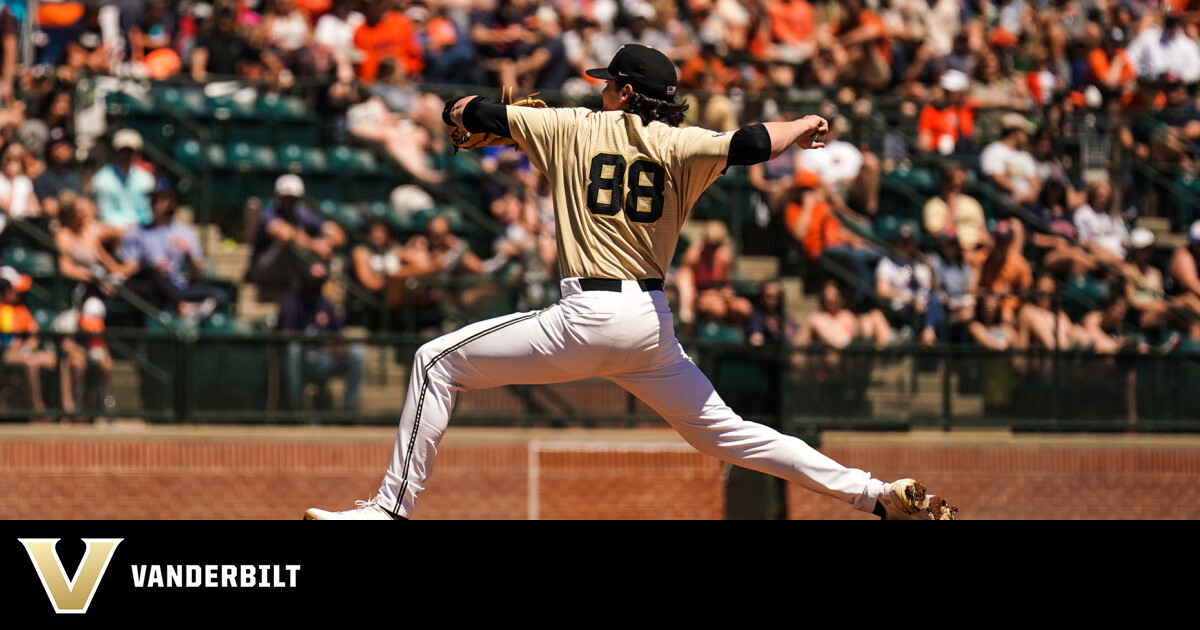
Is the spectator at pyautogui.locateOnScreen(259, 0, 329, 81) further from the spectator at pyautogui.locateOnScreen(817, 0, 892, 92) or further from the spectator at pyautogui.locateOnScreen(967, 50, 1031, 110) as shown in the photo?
the spectator at pyautogui.locateOnScreen(967, 50, 1031, 110)

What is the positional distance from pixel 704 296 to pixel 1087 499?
318 centimetres

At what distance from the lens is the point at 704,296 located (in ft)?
39.8

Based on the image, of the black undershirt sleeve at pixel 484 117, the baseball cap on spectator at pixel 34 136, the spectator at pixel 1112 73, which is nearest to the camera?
the black undershirt sleeve at pixel 484 117

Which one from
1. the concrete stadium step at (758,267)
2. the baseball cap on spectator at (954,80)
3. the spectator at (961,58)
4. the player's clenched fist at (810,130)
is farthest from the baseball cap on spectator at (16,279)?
the spectator at (961,58)

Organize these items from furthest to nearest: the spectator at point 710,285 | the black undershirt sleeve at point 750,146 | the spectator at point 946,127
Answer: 1. the spectator at point 946,127
2. the spectator at point 710,285
3. the black undershirt sleeve at point 750,146

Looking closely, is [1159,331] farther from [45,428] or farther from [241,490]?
[45,428]

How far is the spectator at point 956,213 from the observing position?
1338cm

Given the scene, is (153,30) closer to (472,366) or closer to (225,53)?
(225,53)

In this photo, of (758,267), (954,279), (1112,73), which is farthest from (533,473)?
(1112,73)

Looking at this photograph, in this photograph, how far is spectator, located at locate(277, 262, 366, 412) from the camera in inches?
448
